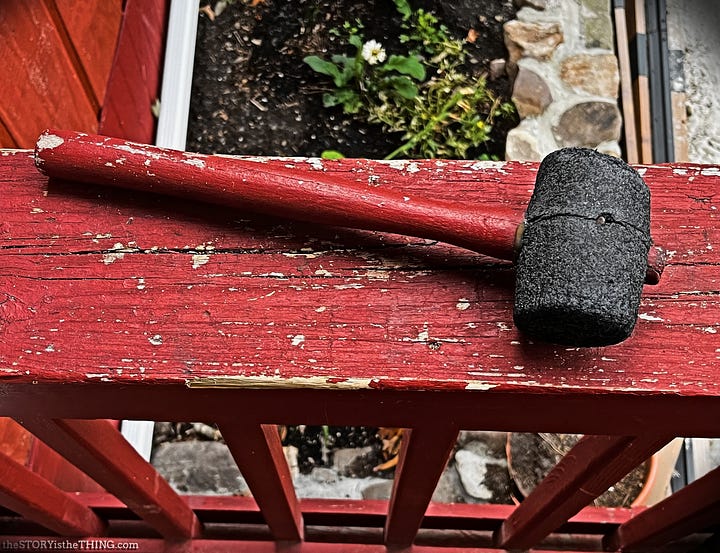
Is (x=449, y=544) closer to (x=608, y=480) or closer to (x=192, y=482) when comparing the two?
(x=608, y=480)

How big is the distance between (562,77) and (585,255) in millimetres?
2045

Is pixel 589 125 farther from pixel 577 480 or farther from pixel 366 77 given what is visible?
pixel 577 480

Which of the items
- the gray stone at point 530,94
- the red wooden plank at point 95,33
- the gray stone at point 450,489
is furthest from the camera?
the gray stone at point 530,94

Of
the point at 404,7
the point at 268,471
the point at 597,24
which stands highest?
the point at 404,7

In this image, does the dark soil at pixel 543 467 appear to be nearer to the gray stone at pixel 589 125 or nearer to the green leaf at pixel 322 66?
the gray stone at pixel 589 125

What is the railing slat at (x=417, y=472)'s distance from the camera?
2.51 ft

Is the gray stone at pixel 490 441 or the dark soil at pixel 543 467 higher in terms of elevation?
the gray stone at pixel 490 441

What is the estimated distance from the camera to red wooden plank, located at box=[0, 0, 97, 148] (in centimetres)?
128

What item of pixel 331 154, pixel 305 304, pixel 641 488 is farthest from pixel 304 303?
pixel 331 154

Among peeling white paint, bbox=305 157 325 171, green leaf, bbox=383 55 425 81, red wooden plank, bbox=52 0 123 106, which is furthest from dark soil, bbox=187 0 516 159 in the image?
peeling white paint, bbox=305 157 325 171

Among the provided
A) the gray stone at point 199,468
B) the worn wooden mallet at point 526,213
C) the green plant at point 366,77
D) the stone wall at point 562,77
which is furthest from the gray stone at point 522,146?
the worn wooden mallet at point 526,213

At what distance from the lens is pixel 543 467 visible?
6.08ft

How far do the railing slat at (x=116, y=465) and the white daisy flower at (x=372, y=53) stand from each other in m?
1.62

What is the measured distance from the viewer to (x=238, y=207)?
2.11ft
